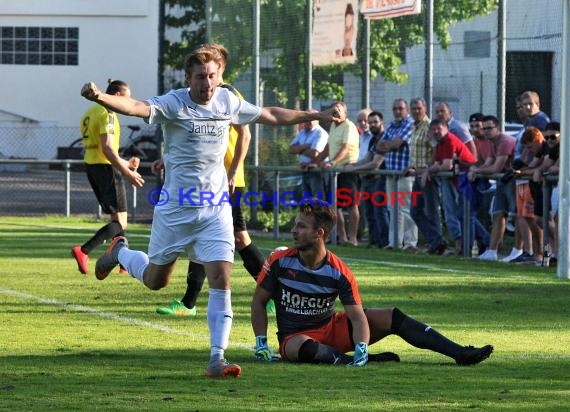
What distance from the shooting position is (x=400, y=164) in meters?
21.5

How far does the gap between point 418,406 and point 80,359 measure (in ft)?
9.09

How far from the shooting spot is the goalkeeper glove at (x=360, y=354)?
932 cm

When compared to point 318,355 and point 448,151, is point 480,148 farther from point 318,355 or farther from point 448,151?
point 318,355

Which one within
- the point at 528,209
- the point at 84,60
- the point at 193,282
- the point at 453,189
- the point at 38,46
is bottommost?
the point at 193,282

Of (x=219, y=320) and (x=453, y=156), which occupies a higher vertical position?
(x=453, y=156)

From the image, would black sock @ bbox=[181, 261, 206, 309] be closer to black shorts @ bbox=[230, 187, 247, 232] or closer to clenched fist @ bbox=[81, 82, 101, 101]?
black shorts @ bbox=[230, 187, 247, 232]

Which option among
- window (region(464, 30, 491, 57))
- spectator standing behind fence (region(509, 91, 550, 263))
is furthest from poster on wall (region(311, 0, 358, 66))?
spectator standing behind fence (region(509, 91, 550, 263))

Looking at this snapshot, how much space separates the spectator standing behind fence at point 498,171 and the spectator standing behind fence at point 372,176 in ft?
9.22

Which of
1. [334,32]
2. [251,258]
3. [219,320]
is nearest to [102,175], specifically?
[251,258]

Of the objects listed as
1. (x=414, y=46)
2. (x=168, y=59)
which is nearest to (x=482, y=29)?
(x=414, y=46)

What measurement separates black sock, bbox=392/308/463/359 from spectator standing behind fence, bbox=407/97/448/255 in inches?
435

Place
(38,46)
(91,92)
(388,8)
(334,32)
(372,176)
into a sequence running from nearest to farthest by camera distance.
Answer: (91,92) < (372,176) < (388,8) < (334,32) < (38,46)

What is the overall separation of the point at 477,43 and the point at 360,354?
512 inches

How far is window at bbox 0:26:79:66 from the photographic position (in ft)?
176
